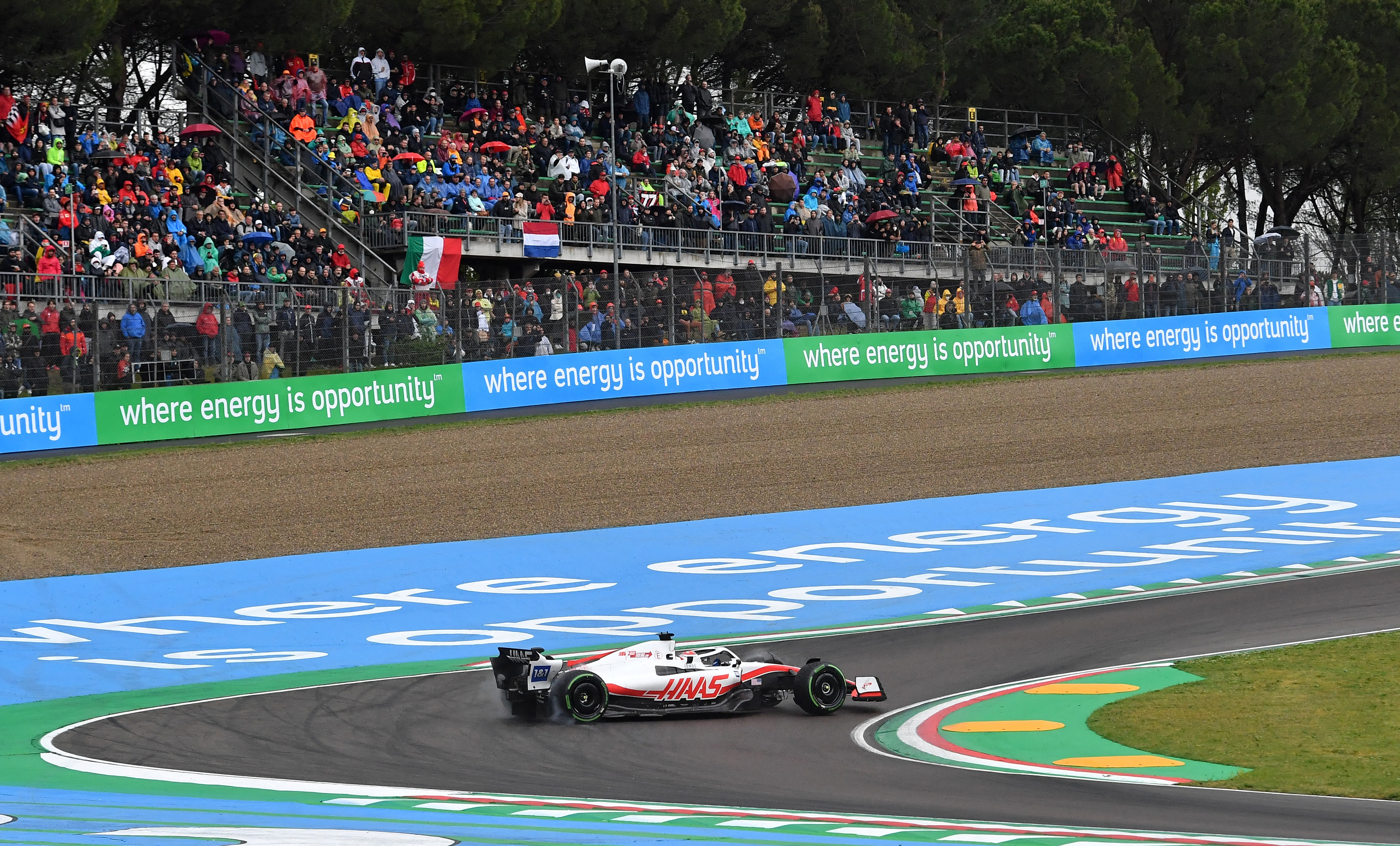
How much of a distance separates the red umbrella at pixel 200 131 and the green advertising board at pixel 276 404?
6986mm

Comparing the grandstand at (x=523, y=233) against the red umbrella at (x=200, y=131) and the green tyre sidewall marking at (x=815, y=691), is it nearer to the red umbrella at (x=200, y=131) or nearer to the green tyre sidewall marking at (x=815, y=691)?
the red umbrella at (x=200, y=131)

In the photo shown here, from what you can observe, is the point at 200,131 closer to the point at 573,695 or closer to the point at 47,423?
the point at 47,423

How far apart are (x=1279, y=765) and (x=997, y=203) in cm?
3564

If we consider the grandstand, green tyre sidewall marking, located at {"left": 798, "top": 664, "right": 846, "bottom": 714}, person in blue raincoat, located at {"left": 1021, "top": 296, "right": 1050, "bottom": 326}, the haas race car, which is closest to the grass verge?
green tyre sidewall marking, located at {"left": 798, "top": 664, "right": 846, "bottom": 714}

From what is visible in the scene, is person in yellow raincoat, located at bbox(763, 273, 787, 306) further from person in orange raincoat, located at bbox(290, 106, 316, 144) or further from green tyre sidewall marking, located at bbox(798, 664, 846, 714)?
green tyre sidewall marking, located at bbox(798, 664, 846, 714)

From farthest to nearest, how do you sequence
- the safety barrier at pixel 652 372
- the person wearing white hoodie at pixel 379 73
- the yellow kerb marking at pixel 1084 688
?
the person wearing white hoodie at pixel 379 73
the safety barrier at pixel 652 372
the yellow kerb marking at pixel 1084 688

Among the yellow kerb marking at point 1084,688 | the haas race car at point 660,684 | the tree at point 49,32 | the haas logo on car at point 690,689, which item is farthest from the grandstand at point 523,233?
the yellow kerb marking at point 1084,688

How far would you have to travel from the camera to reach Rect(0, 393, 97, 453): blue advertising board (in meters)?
24.8

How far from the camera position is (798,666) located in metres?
14.2

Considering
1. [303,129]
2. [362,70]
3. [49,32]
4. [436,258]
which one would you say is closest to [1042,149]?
[362,70]

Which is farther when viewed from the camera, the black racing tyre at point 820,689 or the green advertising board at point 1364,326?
the green advertising board at point 1364,326

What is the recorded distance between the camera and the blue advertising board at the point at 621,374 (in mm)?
29531

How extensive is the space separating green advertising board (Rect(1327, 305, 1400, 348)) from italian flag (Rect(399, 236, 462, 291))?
17.9 m

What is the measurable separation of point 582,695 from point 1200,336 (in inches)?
997
